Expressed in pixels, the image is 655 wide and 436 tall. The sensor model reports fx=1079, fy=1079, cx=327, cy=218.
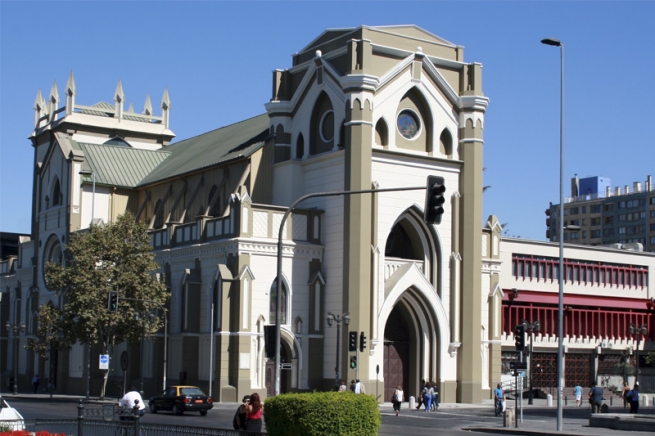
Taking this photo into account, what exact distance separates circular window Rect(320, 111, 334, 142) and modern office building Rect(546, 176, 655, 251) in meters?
82.1

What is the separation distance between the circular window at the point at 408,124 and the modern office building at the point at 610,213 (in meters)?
80.6

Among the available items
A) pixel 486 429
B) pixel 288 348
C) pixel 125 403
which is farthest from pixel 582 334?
pixel 125 403

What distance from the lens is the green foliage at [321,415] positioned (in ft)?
73.7

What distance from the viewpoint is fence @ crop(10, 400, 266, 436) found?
74.0 ft

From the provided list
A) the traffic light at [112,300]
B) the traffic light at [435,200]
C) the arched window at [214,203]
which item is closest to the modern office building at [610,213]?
the arched window at [214,203]

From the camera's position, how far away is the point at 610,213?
14425 cm

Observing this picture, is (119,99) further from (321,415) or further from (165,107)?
(321,415)

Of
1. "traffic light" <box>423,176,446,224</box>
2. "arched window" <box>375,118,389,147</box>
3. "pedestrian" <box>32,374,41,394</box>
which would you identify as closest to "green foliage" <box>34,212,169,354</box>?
"arched window" <box>375,118,389,147</box>

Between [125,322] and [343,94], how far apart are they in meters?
17.9

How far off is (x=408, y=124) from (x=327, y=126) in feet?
15.2

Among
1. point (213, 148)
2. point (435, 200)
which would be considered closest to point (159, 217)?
point (213, 148)

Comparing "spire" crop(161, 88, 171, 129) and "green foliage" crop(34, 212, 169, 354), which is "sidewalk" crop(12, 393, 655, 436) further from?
"spire" crop(161, 88, 171, 129)

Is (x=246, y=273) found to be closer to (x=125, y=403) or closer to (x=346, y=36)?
(x=346, y=36)

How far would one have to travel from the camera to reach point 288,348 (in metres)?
59.2
